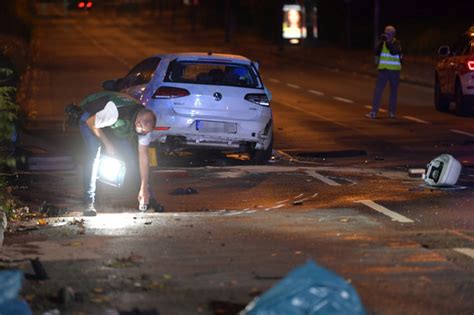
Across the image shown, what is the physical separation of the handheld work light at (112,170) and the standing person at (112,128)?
0.28ft

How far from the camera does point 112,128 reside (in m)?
11.4

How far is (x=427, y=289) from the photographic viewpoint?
802 centimetres

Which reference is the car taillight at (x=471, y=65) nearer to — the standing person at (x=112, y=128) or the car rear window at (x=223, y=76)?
the car rear window at (x=223, y=76)

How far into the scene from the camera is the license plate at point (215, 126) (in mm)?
15898

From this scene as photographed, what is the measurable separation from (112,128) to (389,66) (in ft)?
44.8

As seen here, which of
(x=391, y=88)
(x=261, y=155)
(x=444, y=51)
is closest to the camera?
(x=261, y=155)

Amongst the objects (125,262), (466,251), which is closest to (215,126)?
(466,251)

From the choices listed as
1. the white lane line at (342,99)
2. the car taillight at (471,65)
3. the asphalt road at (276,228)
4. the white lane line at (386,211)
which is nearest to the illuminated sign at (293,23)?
the white lane line at (342,99)

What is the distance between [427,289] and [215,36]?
6654 centimetres

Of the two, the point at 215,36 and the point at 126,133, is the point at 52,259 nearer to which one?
the point at 126,133

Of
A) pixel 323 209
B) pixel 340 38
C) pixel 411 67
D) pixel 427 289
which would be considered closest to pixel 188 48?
pixel 340 38

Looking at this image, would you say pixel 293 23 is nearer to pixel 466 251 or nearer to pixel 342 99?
pixel 342 99

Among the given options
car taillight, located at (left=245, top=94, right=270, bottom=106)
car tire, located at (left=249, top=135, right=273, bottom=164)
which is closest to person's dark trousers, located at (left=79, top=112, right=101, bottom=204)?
car taillight, located at (left=245, top=94, right=270, bottom=106)

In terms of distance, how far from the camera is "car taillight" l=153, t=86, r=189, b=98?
15898mm
